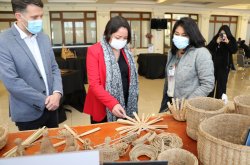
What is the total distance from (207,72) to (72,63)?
202 inches

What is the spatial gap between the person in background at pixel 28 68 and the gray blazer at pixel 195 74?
0.88 metres

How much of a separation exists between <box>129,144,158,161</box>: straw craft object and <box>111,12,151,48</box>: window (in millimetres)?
11138

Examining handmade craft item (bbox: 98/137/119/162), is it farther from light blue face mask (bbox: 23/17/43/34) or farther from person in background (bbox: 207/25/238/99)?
person in background (bbox: 207/25/238/99)

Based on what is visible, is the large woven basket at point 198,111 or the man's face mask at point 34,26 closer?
the large woven basket at point 198,111

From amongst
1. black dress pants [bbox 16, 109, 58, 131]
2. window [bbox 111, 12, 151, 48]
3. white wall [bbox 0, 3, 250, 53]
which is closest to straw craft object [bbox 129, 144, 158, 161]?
black dress pants [bbox 16, 109, 58, 131]

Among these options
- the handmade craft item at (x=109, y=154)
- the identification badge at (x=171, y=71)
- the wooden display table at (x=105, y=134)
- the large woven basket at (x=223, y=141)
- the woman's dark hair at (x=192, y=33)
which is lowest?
the wooden display table at (x=105, y=134)

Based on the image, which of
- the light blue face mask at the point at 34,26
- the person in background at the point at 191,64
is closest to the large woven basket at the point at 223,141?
the person in background at the point at 191,64

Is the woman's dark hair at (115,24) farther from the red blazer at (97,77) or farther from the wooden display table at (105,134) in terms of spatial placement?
the wooden display table at (105,134)

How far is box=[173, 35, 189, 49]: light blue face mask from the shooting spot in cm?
166

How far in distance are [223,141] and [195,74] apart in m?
0.95

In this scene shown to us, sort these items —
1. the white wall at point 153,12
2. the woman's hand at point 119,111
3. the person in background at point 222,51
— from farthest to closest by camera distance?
the white wall at point 153,12
the person in background at point 222,51
the woman's hand at point 119,111

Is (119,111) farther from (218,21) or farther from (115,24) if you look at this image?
(218,21)

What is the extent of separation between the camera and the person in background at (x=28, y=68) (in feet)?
4.64

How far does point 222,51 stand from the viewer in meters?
3.81
